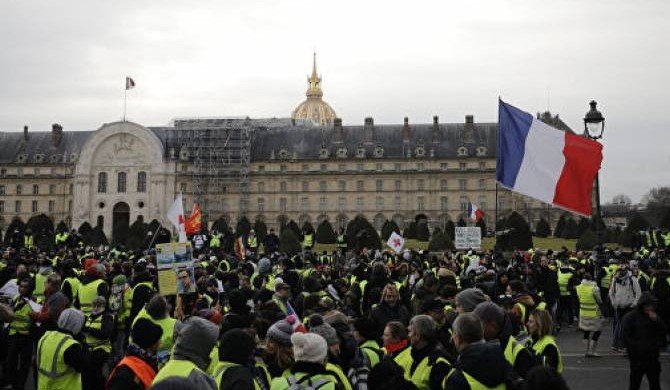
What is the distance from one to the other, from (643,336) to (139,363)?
6.72 m

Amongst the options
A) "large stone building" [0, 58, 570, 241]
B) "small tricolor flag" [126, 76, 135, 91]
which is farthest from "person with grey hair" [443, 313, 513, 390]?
"large stone building" [0, 58, 570, 241]

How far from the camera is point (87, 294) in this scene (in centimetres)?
1024

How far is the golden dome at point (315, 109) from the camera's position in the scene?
107 meters

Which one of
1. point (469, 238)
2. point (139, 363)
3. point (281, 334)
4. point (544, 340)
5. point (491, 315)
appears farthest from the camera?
point (469, 238)

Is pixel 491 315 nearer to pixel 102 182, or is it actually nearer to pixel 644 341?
pixel 644 341

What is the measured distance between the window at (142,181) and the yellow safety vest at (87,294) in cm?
6241

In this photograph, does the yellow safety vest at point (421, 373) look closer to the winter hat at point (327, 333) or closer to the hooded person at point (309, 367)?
the winter hat at point (327, 333)

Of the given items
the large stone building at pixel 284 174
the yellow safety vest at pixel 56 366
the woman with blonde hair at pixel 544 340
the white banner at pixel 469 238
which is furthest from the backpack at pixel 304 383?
the large stone building at pixel 284 174

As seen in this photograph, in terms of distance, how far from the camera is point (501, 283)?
11.4m

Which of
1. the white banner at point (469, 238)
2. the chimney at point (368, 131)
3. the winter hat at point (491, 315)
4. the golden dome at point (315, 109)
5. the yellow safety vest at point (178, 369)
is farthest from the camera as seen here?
the golden dome at point (315, 109)

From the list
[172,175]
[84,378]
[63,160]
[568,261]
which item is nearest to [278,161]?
[172,175]

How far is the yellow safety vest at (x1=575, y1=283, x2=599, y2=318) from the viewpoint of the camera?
12.7 metres

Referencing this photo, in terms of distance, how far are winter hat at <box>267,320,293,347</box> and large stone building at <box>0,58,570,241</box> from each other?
213 ft

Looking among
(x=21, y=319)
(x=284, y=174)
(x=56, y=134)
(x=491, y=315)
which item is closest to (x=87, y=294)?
(x=21, y=319)
